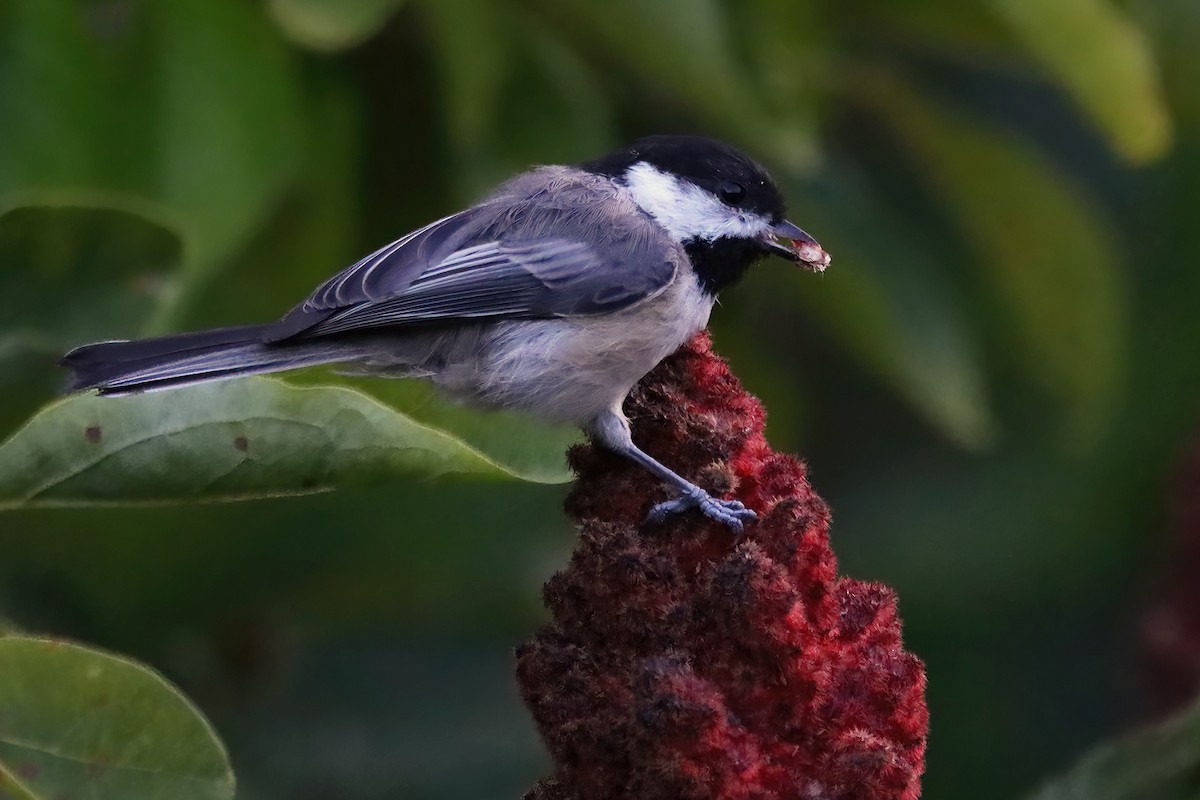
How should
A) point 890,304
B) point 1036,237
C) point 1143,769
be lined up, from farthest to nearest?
point 1036,237 < point 890,304 < point 1143,769

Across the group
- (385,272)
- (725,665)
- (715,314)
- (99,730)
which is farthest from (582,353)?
(99,730)

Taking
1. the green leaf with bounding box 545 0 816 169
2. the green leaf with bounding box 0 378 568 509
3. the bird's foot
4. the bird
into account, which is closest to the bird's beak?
the bird

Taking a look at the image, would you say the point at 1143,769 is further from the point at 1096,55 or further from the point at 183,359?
the point at 183,359

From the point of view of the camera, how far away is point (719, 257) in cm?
246

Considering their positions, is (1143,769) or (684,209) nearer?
(1143,769)

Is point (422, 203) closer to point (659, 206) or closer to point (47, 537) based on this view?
point (659, 206)

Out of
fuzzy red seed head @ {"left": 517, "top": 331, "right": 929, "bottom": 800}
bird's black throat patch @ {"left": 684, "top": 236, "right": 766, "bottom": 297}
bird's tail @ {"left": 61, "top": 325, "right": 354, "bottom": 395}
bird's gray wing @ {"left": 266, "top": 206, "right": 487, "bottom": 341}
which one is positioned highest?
bird's black throat patch @ {"left": 684, "top": 236, "right": 766, "bottom": 297}

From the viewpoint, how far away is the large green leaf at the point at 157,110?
6.64 ft

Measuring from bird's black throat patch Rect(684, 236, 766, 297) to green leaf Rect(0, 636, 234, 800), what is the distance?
Answer: 135 cm

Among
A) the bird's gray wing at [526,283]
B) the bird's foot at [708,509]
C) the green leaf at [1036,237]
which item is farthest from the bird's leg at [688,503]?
the green leaf at [1036,237]

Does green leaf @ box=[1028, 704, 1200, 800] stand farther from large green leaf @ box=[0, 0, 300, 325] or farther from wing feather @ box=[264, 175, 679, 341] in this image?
large green leaf @ box=[0, 0, 300, 325]

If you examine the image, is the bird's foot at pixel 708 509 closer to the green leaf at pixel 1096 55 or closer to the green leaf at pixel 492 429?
the green leaf at pixel 492 429

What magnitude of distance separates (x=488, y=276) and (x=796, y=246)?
0.50 m

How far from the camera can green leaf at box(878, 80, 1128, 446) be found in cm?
274
